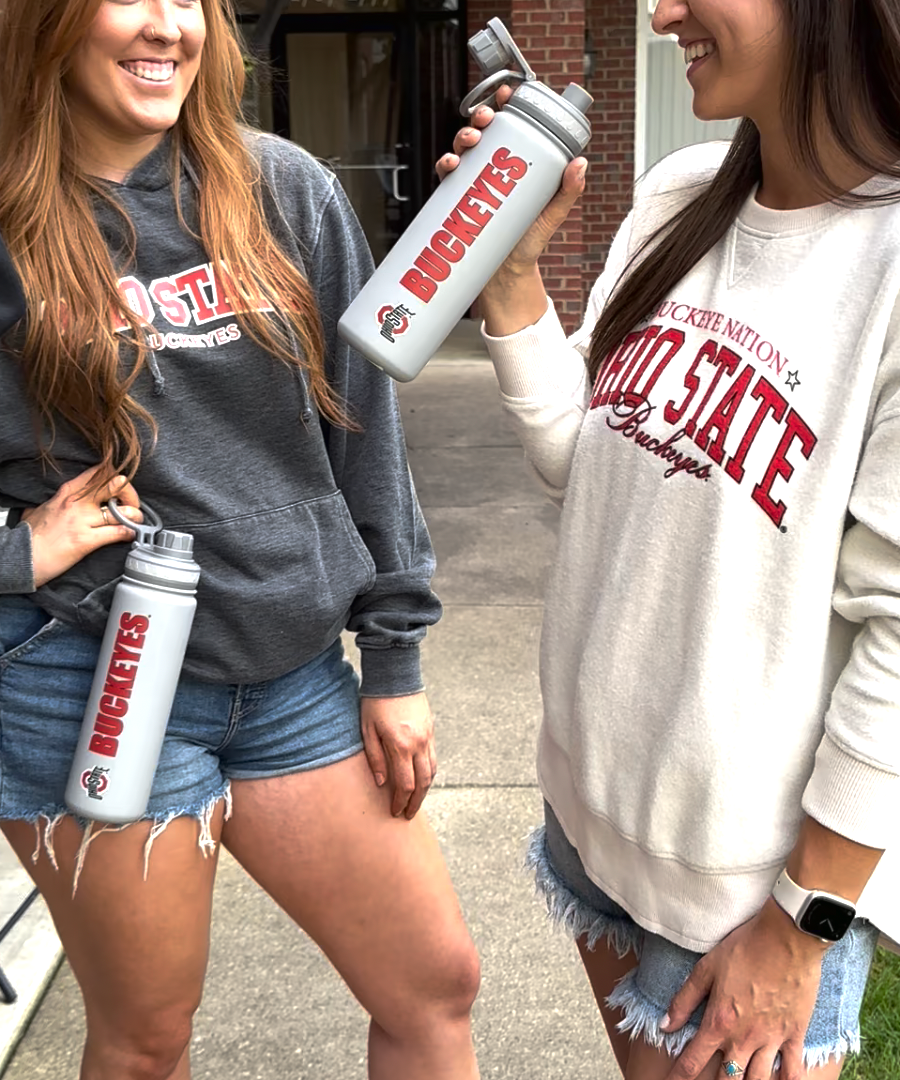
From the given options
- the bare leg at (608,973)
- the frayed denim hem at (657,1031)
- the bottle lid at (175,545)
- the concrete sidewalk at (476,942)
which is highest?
the bottle lid at (175,545)

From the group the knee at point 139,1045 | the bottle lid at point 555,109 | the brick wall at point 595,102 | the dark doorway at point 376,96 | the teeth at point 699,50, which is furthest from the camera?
the dark doorway at point 376,96

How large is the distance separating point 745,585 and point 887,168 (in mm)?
425

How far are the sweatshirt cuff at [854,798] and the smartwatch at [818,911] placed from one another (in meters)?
0.06

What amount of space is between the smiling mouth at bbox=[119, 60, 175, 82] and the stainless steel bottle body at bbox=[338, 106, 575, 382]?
15.5 inches

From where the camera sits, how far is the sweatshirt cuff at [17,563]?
155cm

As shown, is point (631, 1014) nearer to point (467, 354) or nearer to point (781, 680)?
point (781, 680)

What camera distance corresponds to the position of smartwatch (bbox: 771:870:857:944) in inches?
47.6

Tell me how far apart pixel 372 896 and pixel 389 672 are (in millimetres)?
310

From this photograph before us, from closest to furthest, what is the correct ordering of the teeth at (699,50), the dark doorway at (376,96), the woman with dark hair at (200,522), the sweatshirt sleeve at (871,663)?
1. the sweatshirt sleeve at (871,663)
2. the teeth at (699,50)
3. the woman with dark hair at (200,522)
4. the dark doorway at (376,96)

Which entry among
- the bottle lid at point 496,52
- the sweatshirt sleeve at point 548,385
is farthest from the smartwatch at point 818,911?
the bottle lid at point 496,52

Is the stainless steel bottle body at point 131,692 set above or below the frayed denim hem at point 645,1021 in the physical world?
above

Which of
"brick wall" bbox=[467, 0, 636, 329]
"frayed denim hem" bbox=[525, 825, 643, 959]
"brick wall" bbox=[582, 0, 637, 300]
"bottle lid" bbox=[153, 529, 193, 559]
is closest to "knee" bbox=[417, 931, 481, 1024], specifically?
"frayed denim hem" bbox=[525, 825, 643, 959]

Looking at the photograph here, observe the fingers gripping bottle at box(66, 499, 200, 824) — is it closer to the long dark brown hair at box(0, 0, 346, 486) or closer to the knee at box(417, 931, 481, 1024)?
the long dark brown hair at box(0, 0, 346, 486)

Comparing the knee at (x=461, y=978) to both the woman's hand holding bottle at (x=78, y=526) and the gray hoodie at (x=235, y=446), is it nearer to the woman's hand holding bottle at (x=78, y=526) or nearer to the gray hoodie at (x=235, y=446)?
the gray hoodie at (x=235, y=446)
